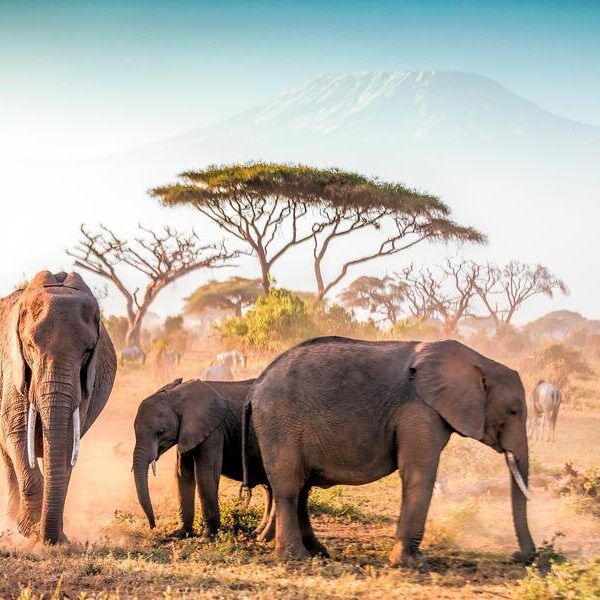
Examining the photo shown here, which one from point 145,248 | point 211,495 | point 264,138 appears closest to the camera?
point 211,495

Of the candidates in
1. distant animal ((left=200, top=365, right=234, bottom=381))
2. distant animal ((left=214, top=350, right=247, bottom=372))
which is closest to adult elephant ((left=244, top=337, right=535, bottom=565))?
distant animal ((left=200, top=365, right=234, bottom=381))

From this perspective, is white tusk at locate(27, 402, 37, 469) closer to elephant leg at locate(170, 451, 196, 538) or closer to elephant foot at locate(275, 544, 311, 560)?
elephant leg at locate(170, 451, 196, 538)

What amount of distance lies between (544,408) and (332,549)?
11253mm

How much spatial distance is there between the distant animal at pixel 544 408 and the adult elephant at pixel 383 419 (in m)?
11.2

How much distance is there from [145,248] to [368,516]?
28398 mm

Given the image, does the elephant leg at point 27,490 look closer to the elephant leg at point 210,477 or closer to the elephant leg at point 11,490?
the elephant leg at point 11,490

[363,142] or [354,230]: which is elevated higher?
[363,142]

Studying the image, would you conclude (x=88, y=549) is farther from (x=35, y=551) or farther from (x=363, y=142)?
(x=363, y=142)

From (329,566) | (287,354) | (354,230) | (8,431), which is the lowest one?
(329,566)

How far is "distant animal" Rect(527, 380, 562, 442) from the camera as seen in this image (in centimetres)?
2050

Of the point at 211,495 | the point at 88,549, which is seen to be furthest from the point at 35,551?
the point at 211,495

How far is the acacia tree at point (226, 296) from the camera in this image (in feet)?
140

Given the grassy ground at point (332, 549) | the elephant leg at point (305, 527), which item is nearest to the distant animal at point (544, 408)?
the grassy ground at point (332, 549)

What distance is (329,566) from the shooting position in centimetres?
887
